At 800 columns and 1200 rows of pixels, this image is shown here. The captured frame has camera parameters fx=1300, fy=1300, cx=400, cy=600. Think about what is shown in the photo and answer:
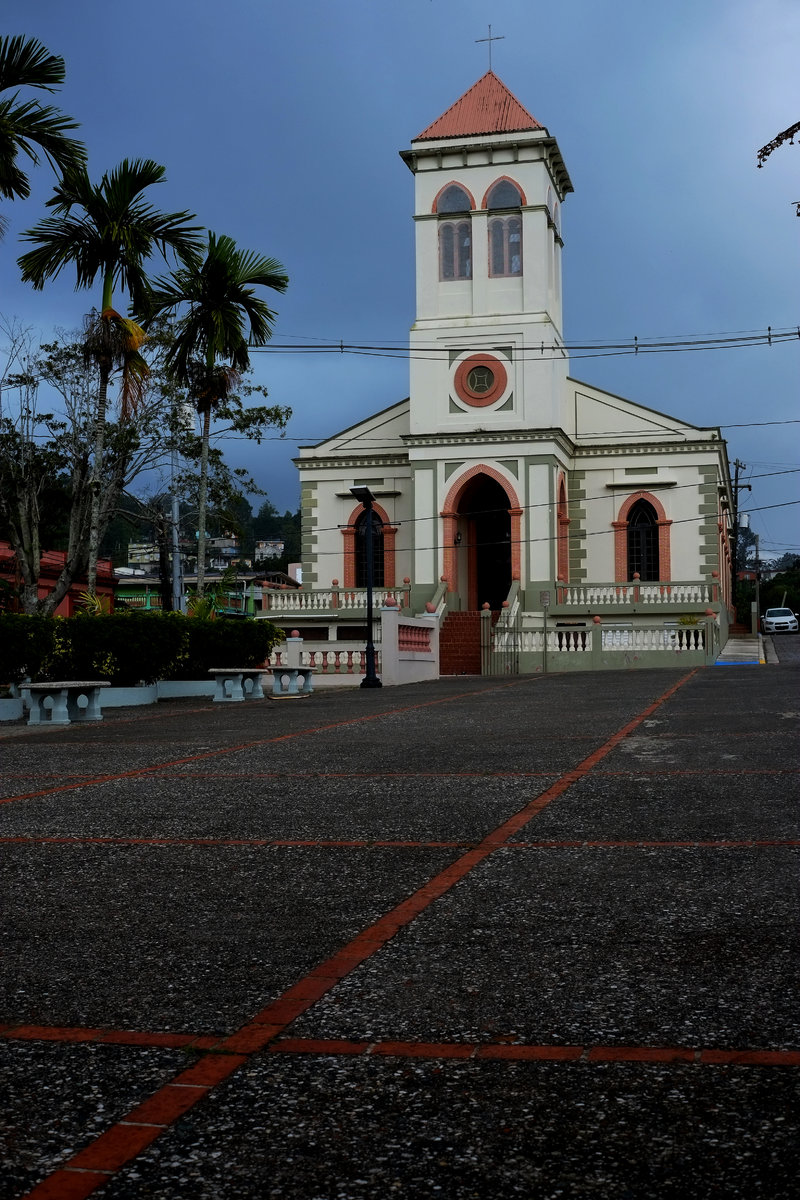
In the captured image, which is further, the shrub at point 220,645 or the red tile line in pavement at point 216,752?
the shrub at point 220,645

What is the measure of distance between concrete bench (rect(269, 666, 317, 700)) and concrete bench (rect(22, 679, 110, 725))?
5.87m

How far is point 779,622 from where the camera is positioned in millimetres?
62000

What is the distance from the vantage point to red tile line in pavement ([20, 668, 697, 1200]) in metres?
2.50

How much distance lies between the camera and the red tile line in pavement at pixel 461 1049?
3.10m

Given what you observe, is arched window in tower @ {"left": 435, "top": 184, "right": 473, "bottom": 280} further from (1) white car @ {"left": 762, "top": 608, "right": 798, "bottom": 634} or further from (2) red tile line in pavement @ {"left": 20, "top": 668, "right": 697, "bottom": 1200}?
(2) red tile line in pavement @ {"left": 20, "top": 668, "right": 697, "bottom": 1200}

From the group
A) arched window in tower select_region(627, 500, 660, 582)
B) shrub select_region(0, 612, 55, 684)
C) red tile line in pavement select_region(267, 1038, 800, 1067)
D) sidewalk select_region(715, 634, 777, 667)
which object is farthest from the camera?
arched window in tower select_region(627, 500, 660, 582)

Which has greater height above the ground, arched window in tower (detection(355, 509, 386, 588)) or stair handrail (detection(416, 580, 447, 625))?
arched window in tower (detection(355, 509, 386, 588))

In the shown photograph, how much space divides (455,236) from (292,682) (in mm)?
20167

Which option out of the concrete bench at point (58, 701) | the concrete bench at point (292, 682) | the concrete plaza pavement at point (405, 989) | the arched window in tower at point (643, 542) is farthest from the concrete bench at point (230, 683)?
the arched window in tower at point (643, 542)

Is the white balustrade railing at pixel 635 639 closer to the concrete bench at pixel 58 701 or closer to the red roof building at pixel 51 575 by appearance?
the red roof building at pixel 51 575

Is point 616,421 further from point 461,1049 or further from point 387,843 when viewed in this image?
point 461,1049

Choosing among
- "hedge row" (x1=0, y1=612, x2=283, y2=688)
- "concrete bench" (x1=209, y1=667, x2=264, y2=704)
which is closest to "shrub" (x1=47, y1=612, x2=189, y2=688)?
"hedge row" (x1=0, y1=612, x2=283, y2=688)

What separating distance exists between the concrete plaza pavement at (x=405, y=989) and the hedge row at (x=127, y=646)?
29.4 feet

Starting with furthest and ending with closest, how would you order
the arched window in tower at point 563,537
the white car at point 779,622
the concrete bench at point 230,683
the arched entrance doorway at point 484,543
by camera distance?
the white car at point 779,622
the arched entrance doorway at point 484,543
the arched window in tower at point 563,537
the concrete bench at point 230,683
